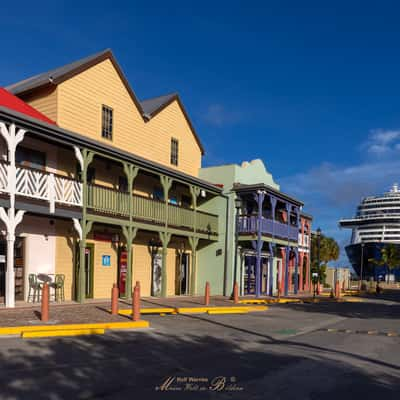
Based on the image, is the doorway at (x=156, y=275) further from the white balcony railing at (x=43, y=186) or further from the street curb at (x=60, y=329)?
the street curb at (x=60, y=329)

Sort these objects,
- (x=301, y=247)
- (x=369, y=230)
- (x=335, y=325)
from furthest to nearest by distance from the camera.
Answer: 1. (x=369, y=230)
2. (x=301, y=247)
3. (x=335, y=325)

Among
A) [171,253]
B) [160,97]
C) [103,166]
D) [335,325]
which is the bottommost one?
[335,325]

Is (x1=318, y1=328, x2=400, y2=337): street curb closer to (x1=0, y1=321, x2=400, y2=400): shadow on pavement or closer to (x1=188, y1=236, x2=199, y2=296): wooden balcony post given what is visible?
(x1=0, y1=321, x2=400, y2=400): shadow on pavement

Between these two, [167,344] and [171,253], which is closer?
[167,344]

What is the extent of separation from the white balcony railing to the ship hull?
5234 centimetres

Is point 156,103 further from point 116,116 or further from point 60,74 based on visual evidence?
point 60,74

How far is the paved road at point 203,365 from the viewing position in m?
6.95

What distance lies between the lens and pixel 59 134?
17.1 meters

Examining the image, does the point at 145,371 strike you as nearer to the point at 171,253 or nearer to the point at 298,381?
the point at 298,381

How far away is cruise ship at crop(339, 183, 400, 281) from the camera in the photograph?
68875 mm

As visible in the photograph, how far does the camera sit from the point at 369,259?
219 feet

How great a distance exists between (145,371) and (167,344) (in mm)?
2882

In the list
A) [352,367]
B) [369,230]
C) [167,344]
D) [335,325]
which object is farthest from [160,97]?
[369,230]

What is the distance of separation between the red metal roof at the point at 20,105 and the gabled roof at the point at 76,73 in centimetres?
76
